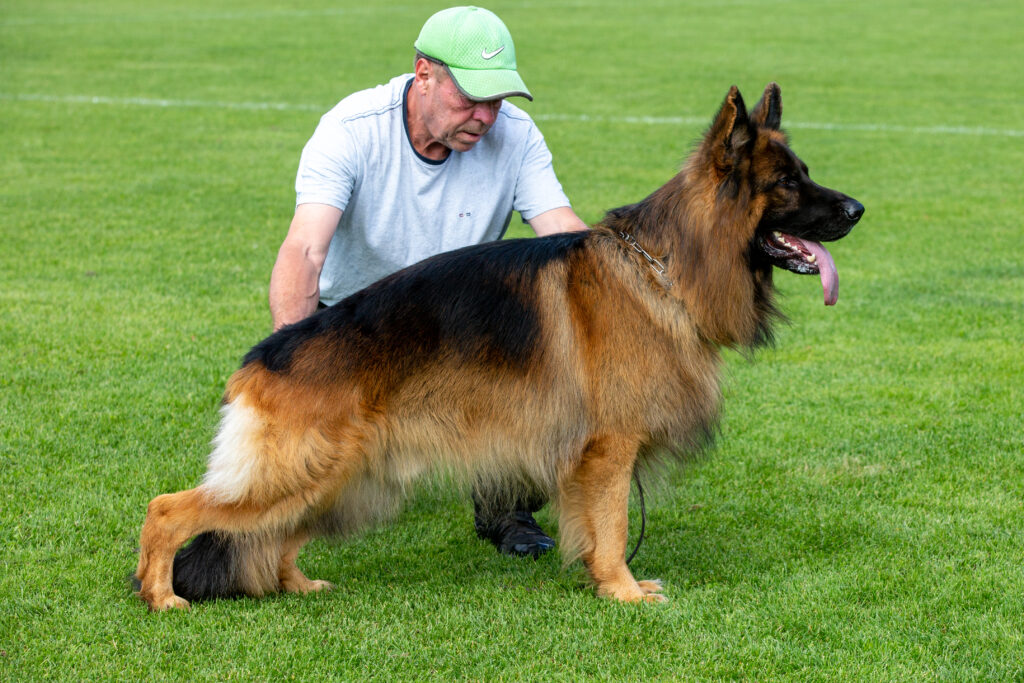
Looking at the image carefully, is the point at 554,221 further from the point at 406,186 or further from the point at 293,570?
the point at 293,570

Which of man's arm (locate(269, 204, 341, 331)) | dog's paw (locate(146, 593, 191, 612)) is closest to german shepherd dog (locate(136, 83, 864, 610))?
dog's paw (locate(146, 593, 191, 612))

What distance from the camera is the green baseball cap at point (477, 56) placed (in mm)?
4379

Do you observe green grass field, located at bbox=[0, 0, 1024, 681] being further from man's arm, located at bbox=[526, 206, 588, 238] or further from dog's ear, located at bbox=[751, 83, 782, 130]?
man's arm, located at bbox=[526, 206, 588, 238]

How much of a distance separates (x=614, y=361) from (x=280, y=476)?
1238 mm

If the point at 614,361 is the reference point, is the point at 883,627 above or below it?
below

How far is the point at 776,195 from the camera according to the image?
3.88 m

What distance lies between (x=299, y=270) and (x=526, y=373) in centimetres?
106

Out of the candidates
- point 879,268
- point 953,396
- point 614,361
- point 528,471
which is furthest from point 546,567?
point 879,268

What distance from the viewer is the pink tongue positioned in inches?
155

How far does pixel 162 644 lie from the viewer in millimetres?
3697

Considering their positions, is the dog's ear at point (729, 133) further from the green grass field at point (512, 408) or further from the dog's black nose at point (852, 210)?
the green grass field at point (512, 408)

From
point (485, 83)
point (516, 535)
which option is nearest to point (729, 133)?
point (485, 83)

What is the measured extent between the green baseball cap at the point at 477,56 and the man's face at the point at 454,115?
0.09 m

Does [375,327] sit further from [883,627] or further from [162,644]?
[883,627]
